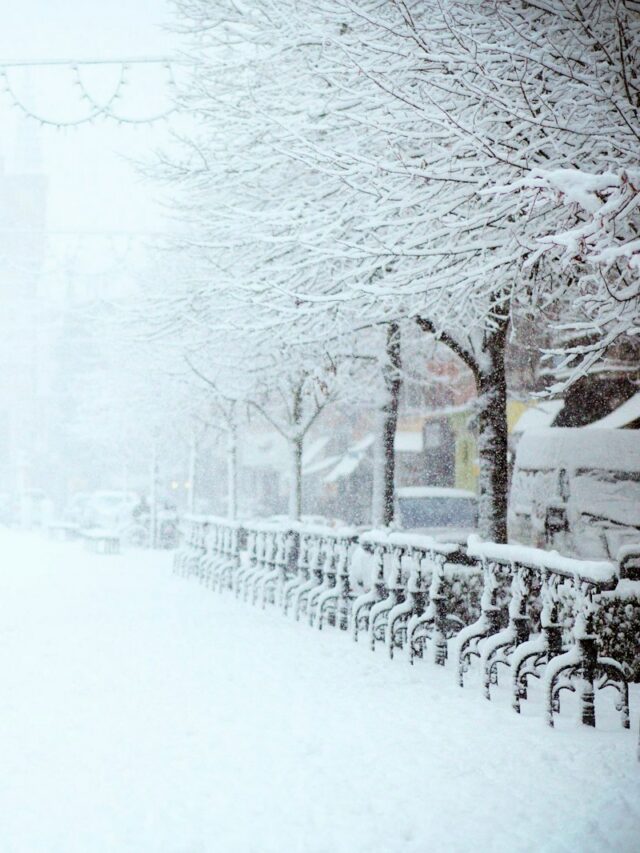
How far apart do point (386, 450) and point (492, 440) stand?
16.9 feet

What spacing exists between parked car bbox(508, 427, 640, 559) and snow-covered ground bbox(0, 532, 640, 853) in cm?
643

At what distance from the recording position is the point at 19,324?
7094 centimetres

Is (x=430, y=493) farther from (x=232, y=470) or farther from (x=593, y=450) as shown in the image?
(x=593, y=450)

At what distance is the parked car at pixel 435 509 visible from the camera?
28.1m

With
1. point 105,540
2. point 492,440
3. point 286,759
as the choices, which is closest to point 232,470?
point 105,540

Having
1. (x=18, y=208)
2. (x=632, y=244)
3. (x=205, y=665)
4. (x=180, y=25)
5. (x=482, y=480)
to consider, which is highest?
(x=18, y=208)

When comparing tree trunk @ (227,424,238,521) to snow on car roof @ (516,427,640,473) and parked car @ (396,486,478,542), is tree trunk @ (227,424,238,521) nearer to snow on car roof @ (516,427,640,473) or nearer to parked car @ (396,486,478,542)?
parked car @ (396,486,478,542)

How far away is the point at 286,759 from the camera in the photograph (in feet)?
19.9

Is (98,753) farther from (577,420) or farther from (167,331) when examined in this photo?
(577,420)

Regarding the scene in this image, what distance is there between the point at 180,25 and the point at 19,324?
200ft

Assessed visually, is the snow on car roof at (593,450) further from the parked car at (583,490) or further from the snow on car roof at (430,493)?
the snow on car roof at (430,493)

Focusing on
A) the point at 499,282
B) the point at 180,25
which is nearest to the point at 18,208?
the point at 180,25

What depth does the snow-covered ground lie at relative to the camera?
470 cm

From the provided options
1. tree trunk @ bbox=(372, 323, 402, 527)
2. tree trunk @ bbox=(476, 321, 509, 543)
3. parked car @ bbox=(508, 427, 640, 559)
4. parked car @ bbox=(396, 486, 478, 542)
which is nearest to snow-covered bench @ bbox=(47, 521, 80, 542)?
parked car @ bbox=(396, 486, 478, 542)
